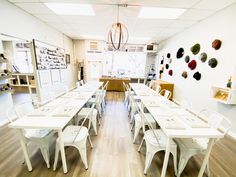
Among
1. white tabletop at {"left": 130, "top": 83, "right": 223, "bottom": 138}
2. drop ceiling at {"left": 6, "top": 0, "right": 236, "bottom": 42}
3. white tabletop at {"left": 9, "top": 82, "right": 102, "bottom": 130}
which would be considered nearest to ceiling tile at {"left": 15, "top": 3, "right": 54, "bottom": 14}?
drop ceiling at {"left": 6, "top": 0, "right": 236, "bottom": 42}

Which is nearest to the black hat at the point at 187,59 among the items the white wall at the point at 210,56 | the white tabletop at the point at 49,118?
the white wall at the point at 210,56

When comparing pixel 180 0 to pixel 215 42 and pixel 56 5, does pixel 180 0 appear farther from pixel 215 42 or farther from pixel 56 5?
pixel 56 5

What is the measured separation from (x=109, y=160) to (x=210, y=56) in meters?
3.41

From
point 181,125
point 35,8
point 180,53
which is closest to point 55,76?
point 35,8

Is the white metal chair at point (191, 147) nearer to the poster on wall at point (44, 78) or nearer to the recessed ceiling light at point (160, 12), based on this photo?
the recessed ceiling light at point (160, 12)

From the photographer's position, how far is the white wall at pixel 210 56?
8.52 feet

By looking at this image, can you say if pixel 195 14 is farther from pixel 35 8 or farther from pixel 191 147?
pixel 35 8

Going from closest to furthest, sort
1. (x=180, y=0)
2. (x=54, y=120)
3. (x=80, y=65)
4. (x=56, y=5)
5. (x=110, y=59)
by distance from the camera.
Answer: (x=54, y=120)
(x=180, y=0)
(x=56, y=5)
(x=80, y=65)
(x=110, y=59)

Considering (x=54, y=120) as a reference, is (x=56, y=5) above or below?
above

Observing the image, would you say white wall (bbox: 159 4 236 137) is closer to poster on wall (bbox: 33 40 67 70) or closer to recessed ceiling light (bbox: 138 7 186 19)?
recessed ceiling light (bbox: 138 7 186 19)

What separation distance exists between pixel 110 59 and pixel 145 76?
251 cm

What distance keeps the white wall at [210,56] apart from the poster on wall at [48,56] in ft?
15.9

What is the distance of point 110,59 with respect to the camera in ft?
25.5

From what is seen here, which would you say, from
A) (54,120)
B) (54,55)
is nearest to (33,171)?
(54,120)
